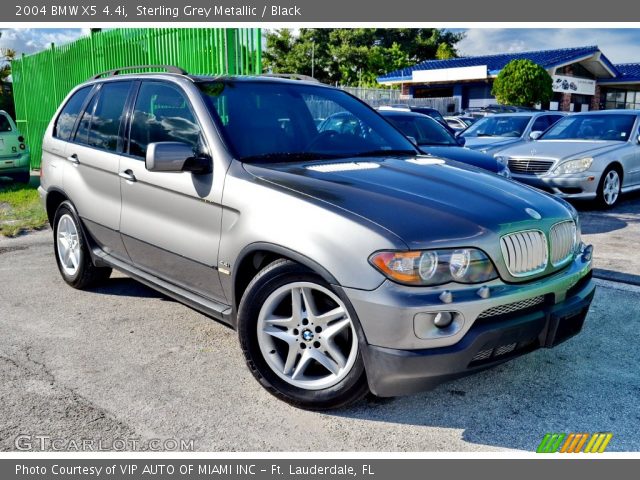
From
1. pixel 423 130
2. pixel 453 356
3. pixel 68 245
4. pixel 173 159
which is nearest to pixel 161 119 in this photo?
pixel 173 159

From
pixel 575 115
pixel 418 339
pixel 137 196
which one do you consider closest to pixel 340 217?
pixel 418 339

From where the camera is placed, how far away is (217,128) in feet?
12.5

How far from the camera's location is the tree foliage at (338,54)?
44750mm

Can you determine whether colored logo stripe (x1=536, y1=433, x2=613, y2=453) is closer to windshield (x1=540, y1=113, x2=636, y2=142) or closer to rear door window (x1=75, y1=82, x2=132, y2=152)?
rear door window (x1=75, y1=82, x2=132, y2=152)

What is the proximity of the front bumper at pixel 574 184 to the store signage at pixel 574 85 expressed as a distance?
2456 centimetres

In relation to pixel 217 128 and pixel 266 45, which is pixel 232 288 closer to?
pixel 217 128

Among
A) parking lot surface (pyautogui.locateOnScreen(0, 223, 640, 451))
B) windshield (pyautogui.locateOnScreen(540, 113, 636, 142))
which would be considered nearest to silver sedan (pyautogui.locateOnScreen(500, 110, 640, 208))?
windshield (pyautogui.locateOnScreen(540, 113, 636, 142))

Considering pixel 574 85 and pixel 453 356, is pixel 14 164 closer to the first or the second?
pixel 453 356

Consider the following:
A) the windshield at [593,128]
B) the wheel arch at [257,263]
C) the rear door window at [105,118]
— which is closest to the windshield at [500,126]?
the windshield at [593,128]

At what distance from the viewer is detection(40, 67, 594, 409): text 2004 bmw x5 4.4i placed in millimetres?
2857

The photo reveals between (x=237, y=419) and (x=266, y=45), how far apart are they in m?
48.7

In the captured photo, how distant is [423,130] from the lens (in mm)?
8930

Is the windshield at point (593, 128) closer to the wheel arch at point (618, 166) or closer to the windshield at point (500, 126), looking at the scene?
the wheel arch at point (618, 166)

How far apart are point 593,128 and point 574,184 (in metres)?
2.01
